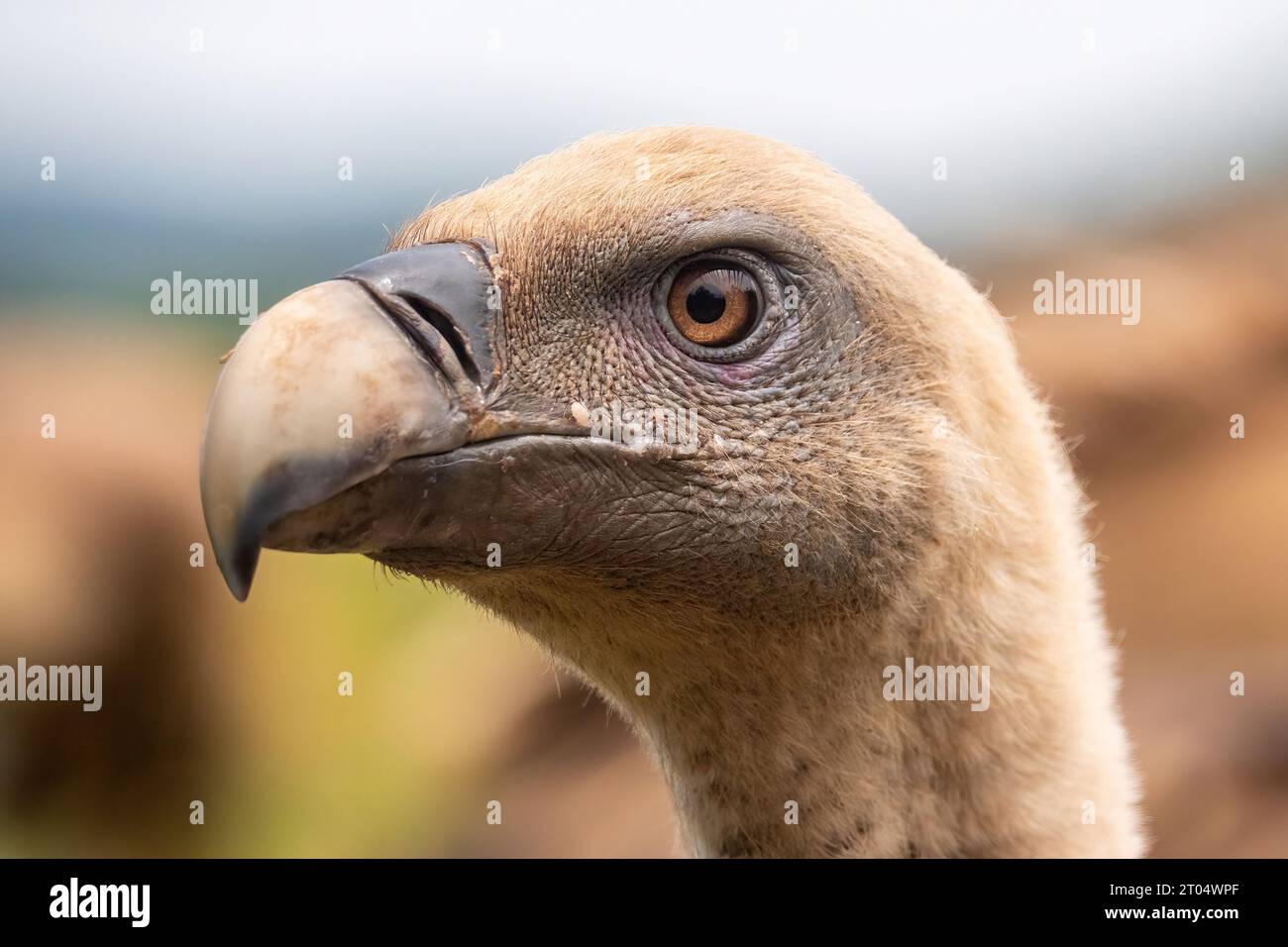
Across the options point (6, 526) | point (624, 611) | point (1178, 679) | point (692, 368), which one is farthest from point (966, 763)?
point (6, 526)

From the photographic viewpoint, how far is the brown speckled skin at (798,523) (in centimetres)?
260

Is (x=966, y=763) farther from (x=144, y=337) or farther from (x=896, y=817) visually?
(x=144, y=337)

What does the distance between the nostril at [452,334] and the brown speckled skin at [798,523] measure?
7 cm

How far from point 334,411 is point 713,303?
2.88 feet

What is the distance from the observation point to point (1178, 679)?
6430mm

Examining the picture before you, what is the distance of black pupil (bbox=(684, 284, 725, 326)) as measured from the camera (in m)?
2.66

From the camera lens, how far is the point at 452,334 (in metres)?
2.42
